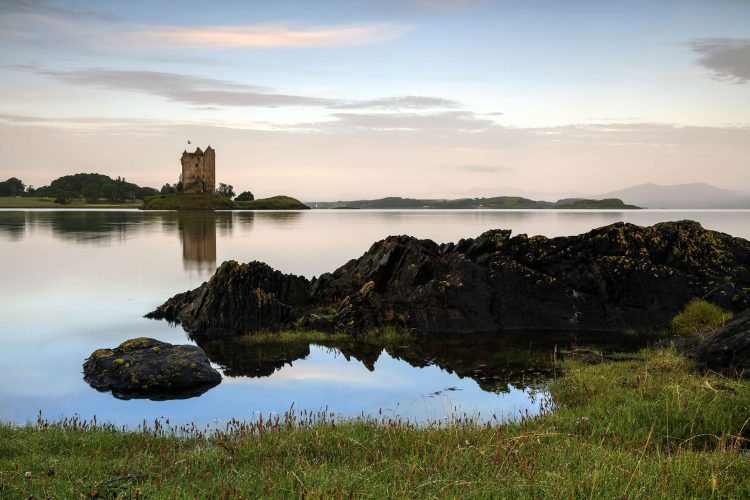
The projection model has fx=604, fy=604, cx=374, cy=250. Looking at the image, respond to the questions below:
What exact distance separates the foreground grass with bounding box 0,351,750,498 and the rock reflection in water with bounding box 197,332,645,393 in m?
5.32

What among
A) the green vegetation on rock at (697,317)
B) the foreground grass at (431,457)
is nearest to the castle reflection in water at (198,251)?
the green vegetation on rock at (697,317)

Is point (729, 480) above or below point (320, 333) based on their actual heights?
above

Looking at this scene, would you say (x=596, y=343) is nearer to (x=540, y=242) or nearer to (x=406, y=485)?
(x=540, y=242)

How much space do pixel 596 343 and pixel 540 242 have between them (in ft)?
24.8

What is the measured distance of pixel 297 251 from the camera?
72875mm

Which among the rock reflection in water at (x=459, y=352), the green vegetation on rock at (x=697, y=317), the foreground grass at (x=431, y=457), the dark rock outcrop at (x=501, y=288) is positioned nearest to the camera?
the foreground grass at (x=431, y=457)

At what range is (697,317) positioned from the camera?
1064 inches

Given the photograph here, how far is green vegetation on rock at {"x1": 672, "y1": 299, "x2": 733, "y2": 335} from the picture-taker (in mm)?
26678

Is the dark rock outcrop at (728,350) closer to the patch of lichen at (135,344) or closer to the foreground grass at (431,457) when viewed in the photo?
the foreground grass at (431,457)

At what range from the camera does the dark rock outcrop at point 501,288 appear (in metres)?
28.1

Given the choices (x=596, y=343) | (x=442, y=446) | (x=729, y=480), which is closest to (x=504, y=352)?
(x=596, y=343)

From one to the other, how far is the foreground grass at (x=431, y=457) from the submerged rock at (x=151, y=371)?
5045mm

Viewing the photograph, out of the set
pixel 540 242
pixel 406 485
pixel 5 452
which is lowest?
pixel 5 452

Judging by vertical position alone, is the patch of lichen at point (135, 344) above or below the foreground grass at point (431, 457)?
below
